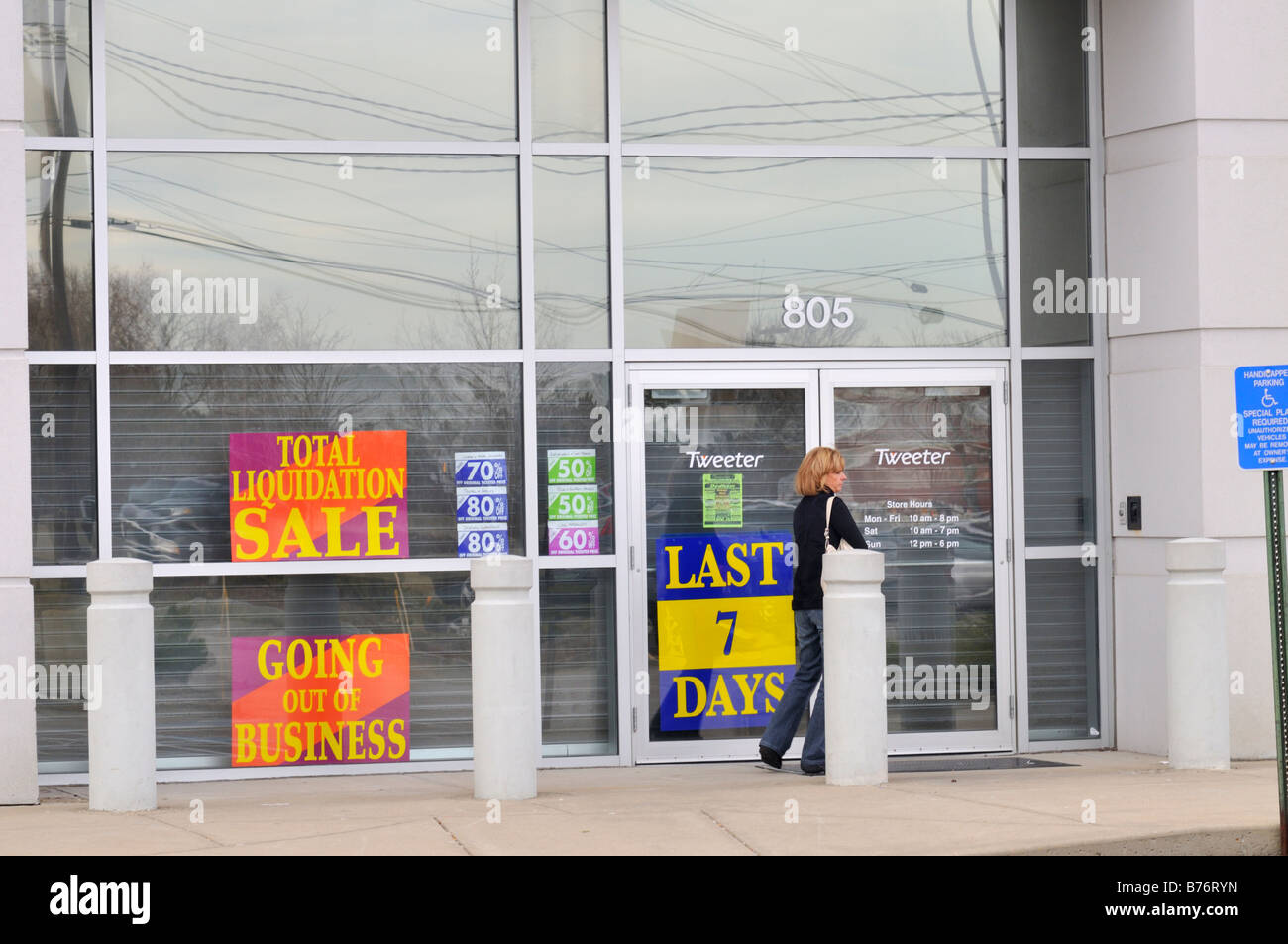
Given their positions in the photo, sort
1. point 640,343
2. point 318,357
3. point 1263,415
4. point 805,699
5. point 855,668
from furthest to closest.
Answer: point 640,343
point 318,357
point 805,699
point 855,668
point 1263,415

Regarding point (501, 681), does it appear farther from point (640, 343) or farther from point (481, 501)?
point (640, 343)

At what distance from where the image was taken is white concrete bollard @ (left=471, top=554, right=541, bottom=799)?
7910 mm

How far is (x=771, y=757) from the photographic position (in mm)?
9234

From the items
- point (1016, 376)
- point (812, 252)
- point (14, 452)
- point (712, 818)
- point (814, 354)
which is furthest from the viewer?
point (1016, 376)

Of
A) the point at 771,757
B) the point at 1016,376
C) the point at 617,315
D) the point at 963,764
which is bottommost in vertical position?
the point at 963,764

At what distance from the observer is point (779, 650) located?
33.4 feet

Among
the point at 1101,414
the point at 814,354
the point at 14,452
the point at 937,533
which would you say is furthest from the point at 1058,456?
the point at 14,452

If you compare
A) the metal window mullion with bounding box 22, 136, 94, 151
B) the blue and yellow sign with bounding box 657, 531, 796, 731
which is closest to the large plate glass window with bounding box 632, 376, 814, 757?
the blue and yellow sign with bounding box 657, 531, 796, 731

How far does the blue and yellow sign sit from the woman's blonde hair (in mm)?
1030

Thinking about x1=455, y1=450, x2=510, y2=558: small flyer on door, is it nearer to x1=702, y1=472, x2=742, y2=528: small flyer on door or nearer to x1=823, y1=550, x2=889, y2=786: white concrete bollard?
x1=702, y1=472, x2=742, y2=528: small flyer on door

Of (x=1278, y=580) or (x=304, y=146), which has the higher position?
(x=304, y=146)

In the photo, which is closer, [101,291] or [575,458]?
[101,291]

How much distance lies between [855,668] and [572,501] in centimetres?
265
